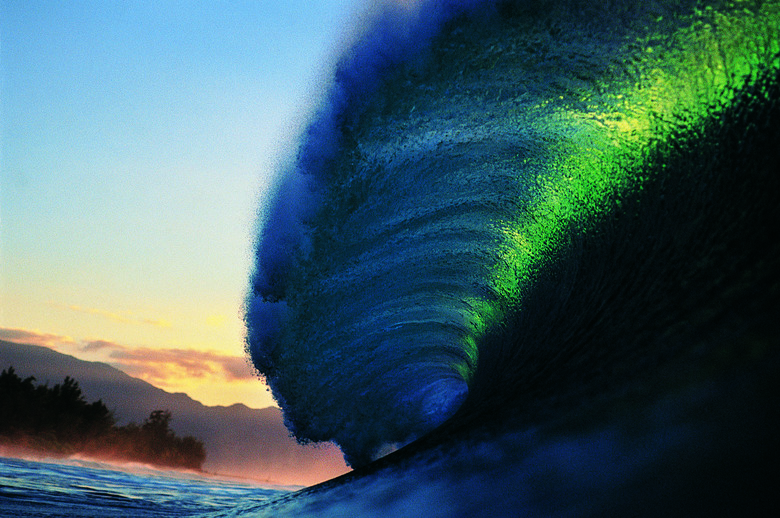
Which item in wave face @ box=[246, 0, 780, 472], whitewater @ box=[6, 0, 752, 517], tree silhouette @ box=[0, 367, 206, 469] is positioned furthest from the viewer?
tree silhouette @ box=[0, 367, 206, 469]

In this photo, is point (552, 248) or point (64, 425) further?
point (64, 425)

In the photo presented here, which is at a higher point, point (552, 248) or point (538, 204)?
point (538, 204)

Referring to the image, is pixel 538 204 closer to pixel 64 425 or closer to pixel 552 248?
pixel 552 248

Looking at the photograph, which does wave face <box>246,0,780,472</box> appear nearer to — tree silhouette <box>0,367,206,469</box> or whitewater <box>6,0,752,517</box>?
whitewater <box>6,0,752,517</box>

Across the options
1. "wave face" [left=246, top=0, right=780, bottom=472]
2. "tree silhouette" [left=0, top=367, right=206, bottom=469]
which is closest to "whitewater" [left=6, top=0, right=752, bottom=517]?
"wave face" [left=246, top=0, right=780, bottom=472]

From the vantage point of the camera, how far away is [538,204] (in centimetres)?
405

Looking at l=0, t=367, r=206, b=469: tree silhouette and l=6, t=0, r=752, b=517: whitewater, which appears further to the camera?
l=0, t=367, r=206, b=469: tree silhouette

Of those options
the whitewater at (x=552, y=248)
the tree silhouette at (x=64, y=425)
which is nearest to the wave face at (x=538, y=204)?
the whitewater at (x=552, y=248)

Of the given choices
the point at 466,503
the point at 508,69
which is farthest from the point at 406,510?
the point at 508,69

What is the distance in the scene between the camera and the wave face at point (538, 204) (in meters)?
1.78

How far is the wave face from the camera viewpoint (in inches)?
70.0

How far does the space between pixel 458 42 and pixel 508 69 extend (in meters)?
0.33

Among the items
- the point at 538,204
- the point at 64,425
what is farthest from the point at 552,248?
the point at 64,425

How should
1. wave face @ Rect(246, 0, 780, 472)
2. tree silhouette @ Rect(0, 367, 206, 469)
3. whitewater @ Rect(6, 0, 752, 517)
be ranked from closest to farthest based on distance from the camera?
whitewater @ Rect(6, 0, 752, 517), wave face @ Rect(246, 0, 780, 472), tree silhouette @ Rect(0, 367, 206, 469)
